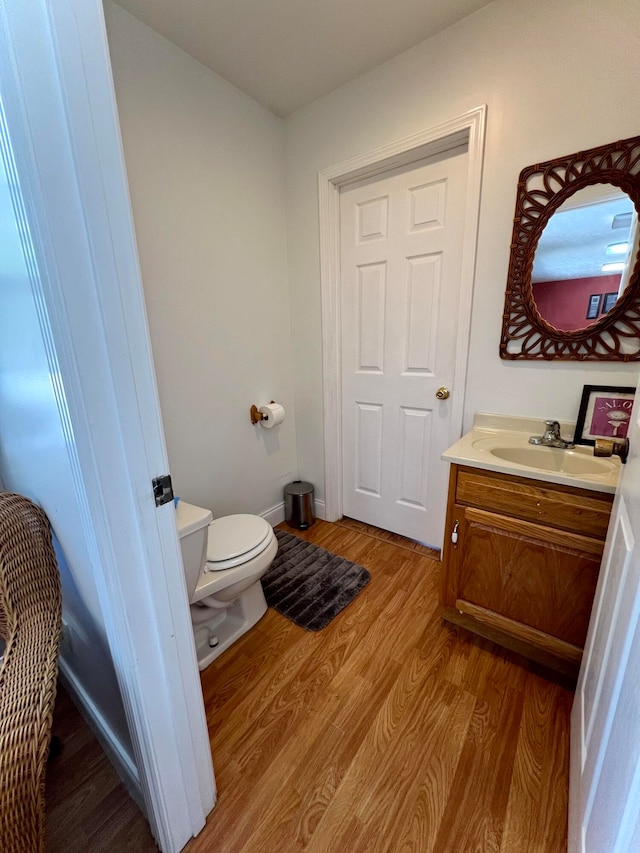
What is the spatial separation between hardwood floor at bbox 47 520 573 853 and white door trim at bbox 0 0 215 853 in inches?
11.2

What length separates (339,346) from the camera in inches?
82.8

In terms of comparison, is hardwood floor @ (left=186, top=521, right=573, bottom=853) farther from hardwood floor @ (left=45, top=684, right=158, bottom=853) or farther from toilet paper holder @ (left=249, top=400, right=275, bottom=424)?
toilet paper holder @ (left=249, top=400, right=275, bottom=424)

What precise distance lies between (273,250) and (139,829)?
7.88 ft

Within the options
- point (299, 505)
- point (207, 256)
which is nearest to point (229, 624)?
point (299, 505)

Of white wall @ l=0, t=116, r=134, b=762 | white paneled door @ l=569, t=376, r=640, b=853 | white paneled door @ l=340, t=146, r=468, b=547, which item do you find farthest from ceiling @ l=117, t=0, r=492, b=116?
white paneled door @ l=569, t=376, r=640, b=853

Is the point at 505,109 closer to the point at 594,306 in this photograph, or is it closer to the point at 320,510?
the point at 594,306

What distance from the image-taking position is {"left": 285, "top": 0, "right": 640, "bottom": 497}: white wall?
1.19m

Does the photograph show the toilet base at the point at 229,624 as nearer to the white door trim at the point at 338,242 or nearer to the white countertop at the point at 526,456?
the white door trim at the point at 338,242

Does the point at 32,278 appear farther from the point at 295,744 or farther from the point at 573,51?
the point at 573,51

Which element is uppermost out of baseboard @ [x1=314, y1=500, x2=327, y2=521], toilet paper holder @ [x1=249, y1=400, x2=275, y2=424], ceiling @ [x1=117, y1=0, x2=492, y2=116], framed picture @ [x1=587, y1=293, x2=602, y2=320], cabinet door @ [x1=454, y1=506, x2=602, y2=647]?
ceiling @ [x1=117, y1=0, x2=492, y2=116]

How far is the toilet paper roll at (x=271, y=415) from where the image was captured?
6.83ft

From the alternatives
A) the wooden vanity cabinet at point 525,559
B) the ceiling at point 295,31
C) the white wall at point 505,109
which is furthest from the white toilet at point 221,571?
the ceiling at point 295,31

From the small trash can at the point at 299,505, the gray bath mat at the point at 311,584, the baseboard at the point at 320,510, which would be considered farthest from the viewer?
the baseboard at the point at 320,510

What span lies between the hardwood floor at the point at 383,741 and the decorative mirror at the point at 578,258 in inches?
51.1
